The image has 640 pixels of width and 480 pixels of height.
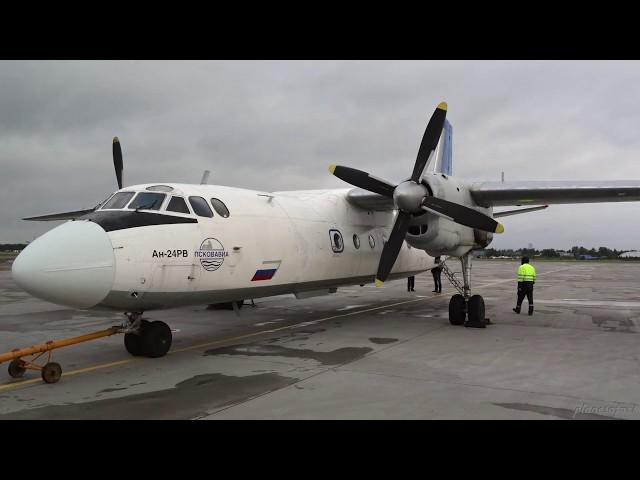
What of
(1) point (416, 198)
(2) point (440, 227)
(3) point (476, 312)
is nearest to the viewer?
(1) point (416, 198)

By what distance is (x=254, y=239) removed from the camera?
9.72 meters

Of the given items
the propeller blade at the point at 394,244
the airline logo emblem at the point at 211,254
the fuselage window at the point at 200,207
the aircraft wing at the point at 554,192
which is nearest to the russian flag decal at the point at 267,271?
the airline logo emblem at the point at 211,254

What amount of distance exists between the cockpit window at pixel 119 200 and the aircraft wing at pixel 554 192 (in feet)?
28.7

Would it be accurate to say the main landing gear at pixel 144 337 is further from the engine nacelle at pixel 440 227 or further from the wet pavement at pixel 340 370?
the engine nacelle at pixel 440 227

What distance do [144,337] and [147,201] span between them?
2.44 meters

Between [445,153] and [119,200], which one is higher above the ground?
[445,153]

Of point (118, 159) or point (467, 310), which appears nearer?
point (118, 159)

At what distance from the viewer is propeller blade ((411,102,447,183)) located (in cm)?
1144

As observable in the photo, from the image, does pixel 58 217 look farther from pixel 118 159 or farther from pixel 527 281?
pixel 527 281

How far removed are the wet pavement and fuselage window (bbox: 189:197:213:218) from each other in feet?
8.72

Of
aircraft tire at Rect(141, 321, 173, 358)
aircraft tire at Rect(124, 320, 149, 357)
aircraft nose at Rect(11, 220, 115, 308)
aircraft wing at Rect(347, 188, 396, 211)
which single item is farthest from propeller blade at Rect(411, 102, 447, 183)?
aircraft nose at Rect(11, 220, 115, 308)

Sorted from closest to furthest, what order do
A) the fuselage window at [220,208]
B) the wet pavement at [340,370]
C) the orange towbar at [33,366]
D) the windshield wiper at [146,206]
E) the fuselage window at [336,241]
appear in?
1. the wet pavement at [340,370]
2. the orange towbar at [33,366]
3. the windshield wiper at [146,206]
4. the fuselage window at [220,208]
5. the fuselage window at [336,241]

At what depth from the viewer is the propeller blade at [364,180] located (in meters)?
12.1

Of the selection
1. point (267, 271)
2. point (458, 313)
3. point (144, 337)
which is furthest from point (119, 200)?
point (458, 313)
